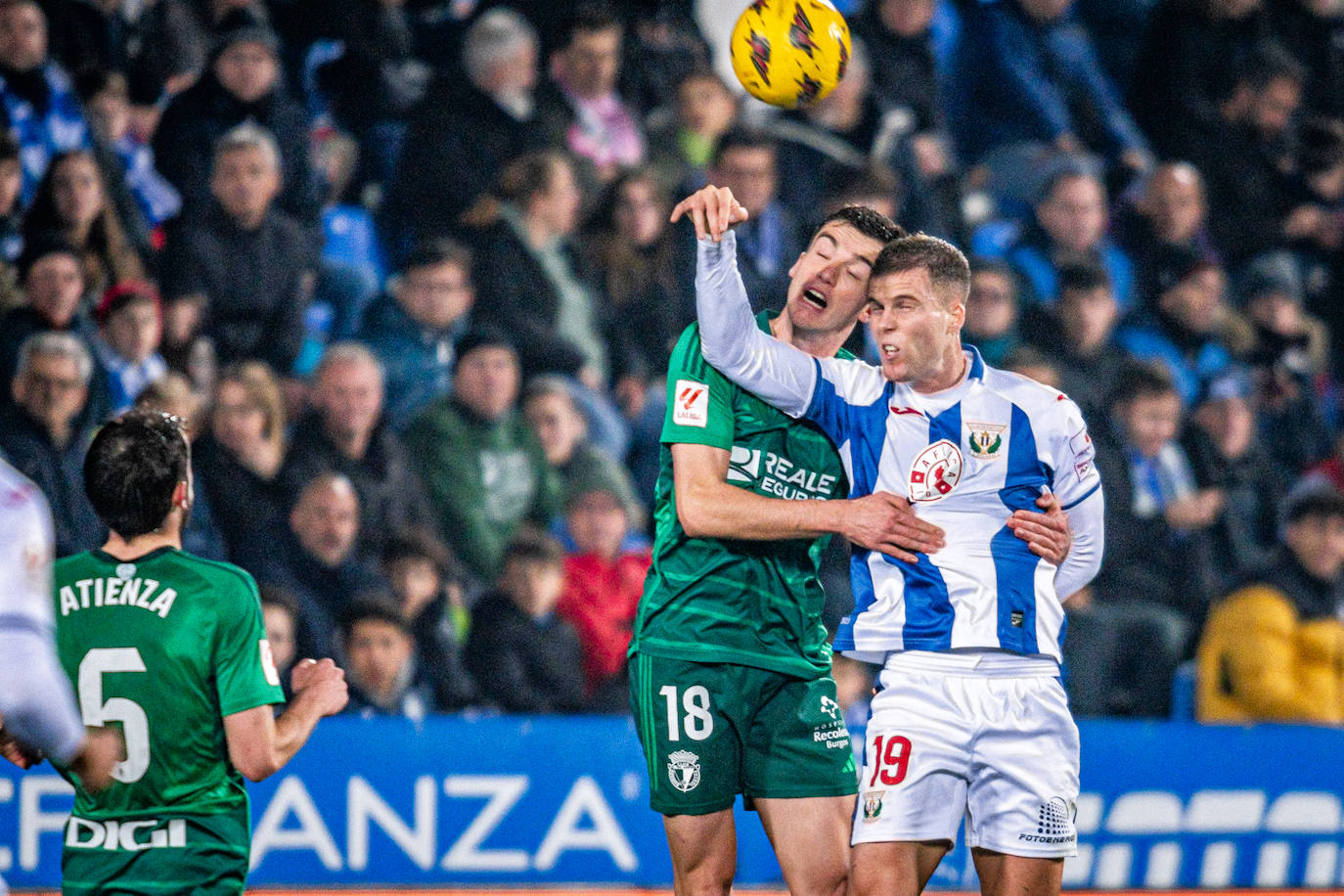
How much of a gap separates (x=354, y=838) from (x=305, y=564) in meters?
1.37

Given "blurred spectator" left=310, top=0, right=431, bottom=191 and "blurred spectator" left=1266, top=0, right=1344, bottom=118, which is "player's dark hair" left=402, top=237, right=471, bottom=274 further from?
"blurred spectator" left=1266, top=0, right=1344, bottom=118

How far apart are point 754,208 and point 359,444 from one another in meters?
2.44

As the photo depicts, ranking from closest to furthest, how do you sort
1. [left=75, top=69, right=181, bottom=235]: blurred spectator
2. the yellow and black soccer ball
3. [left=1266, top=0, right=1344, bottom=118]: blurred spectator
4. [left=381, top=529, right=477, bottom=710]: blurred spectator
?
1. the yellow and black soccer ball
2. [left=381, top=529, right=477, bottom=710]: blurred spectator
3. [left=75, top=69, right=181, bottom=235]: blurred spectator
4. [left=1266, top=0, right=1344, bottom=118]: blurred spectator

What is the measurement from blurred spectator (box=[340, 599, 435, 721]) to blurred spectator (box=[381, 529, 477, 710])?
11 centimetres

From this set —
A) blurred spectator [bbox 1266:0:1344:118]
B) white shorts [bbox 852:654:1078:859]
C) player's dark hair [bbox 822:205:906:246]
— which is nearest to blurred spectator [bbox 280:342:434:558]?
player's dark hair [bbox 822:205:906:246]

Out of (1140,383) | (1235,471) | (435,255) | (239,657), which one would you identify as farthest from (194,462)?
(1235,471)

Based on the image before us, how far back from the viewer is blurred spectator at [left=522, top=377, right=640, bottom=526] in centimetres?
766

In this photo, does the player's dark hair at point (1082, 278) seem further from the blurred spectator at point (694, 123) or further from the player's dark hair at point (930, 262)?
the player's dark hair at point (930, 262)

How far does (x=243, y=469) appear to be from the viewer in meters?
7.06

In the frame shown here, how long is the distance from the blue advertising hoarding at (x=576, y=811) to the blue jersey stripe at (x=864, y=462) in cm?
285

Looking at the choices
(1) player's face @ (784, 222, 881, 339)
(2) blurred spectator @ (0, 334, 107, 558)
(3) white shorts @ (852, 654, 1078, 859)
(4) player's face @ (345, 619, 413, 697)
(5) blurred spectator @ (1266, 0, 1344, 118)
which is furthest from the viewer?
(5) blurred spectator @ (1266, 0, 1344, 118)

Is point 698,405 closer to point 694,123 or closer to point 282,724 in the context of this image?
point 282,724

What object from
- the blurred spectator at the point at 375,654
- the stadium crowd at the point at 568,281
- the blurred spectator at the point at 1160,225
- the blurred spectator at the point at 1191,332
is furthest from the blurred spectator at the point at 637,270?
the blurred spectator at the point at 1160,225

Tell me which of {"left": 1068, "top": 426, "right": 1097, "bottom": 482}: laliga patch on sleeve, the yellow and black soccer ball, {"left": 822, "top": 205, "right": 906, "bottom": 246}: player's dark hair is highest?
the yellow and black soccer ball
